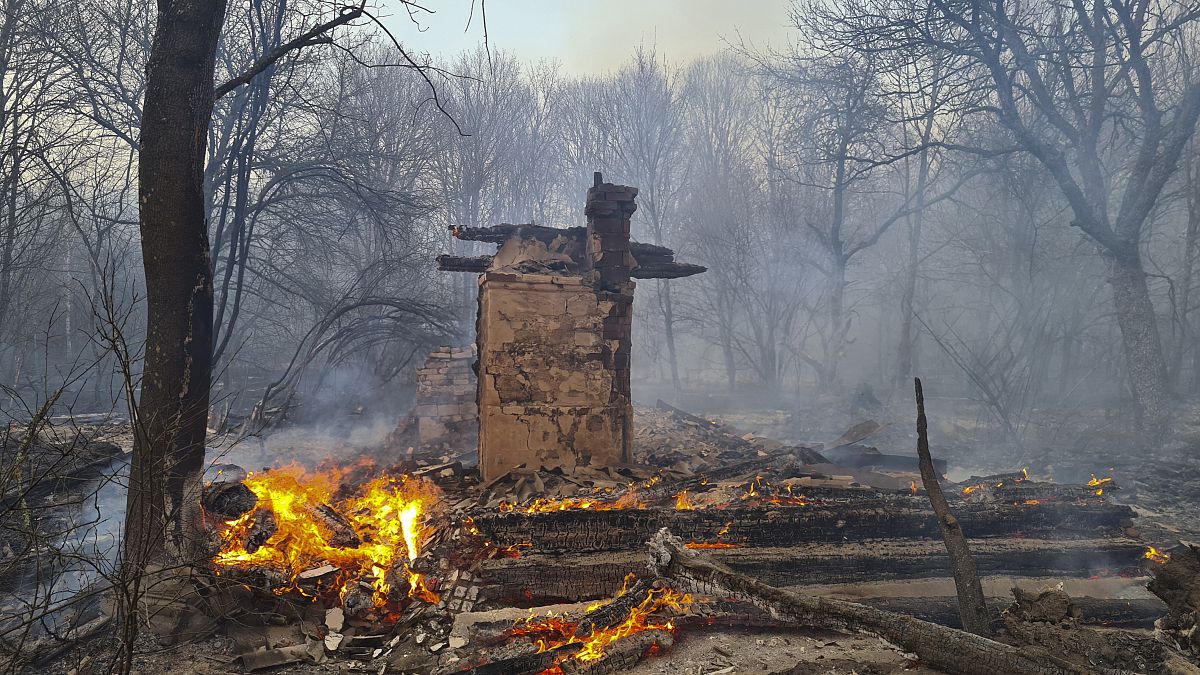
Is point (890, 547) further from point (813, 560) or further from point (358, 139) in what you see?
point (358, 139)

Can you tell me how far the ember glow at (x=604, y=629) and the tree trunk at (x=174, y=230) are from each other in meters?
2.75

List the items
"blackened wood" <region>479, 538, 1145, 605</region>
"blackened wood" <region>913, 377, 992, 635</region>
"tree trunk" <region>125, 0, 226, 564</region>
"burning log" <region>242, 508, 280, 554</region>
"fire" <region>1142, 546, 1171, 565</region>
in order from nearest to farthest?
1. "blackened wood" <region>913, 377, 992, 635</region>
2. "tree trunk" <region>125, 0, 226, 564</region>
3. "blackened wood" <region>479, 538, 1145, 605</region>
4. "fire" <region>1142, 546, 1171, 565</region>
5. "burning log" <region>242, 508, 280, 554</region>

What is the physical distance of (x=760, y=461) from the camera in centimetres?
862

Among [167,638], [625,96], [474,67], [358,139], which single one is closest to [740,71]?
[625,96]

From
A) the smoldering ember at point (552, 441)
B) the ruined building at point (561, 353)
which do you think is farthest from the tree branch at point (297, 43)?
the ruined building at point (561, 353)

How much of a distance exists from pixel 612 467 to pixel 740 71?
2308 cm

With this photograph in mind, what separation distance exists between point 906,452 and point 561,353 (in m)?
8.27

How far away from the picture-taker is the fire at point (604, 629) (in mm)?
4105

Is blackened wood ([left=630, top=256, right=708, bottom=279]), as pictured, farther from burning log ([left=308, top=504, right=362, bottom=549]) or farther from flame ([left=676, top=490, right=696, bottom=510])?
burning log ([left=308, top=504, right=362, bottom=549])

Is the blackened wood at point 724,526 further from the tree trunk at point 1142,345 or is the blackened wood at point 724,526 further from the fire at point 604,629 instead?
the tree trunk at point 1142,345

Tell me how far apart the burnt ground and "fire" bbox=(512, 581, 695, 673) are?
9.5 inches

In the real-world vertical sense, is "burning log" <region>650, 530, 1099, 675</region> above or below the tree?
below

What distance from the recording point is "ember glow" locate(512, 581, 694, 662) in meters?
4.10

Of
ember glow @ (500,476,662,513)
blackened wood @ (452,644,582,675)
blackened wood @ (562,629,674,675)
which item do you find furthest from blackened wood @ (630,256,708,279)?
blackened wood @ (452,644,582,675)
